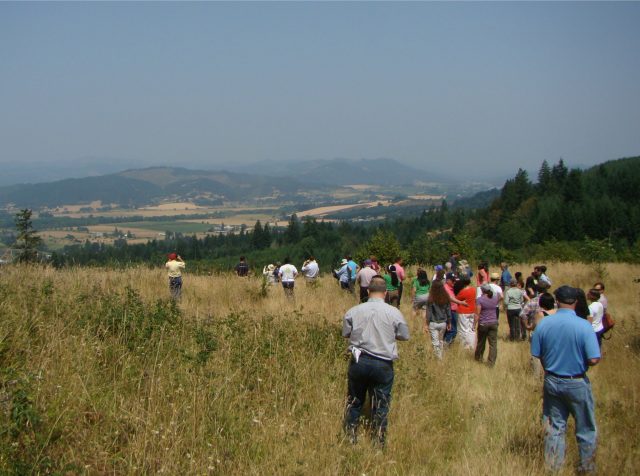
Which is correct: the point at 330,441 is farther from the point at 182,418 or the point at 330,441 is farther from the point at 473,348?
the point at 473,348

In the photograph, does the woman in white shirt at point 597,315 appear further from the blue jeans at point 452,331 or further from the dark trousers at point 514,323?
the dark trousers at point 514,323

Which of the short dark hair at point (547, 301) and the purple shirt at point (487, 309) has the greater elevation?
the short dark hair at point (547, 301)

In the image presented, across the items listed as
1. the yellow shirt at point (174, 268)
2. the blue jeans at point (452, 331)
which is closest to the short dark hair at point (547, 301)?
the blue jeans at point (452, 331)

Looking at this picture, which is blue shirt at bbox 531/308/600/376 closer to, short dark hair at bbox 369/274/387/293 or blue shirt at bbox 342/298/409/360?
blue shirt at bbox 342/298/409/360

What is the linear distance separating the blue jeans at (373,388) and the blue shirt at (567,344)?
4.83 ft

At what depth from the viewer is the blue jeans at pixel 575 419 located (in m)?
4.77

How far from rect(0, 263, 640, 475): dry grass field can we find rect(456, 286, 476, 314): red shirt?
163 cm

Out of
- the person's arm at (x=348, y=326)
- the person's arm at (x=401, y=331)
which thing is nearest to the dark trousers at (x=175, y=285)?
the person's arm at (x=348, y=326)

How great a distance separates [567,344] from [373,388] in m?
1.80

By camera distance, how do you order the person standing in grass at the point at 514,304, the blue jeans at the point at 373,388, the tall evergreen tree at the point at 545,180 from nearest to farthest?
the blue jeans at the point at 373,388, the person standing in grass at the point at 514,304, the tall evergreen tree at the point at 545,180

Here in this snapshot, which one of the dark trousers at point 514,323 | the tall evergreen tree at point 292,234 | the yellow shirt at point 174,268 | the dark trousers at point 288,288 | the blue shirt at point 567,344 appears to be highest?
the blue shirt at point 567,344

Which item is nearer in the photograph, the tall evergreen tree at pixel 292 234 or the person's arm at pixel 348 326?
the person's arm at pixel 348 326

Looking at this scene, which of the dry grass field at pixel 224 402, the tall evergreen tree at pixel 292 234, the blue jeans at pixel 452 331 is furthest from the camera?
the tall evergreen tree at pixel 292 234

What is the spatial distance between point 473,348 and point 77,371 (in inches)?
282
